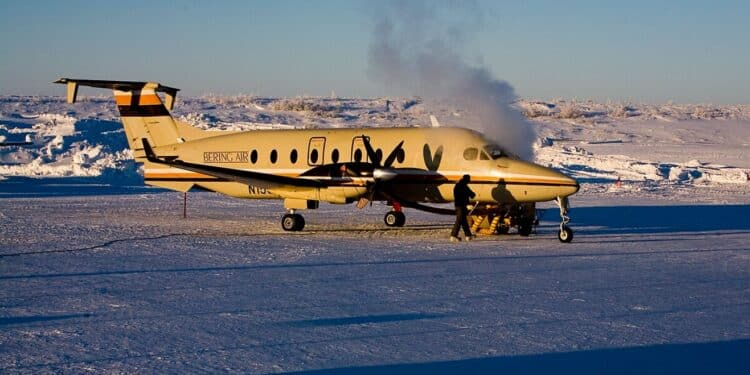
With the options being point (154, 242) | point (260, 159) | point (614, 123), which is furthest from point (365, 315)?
point (614, 123)

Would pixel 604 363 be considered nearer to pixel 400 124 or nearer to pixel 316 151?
pixel 316 151

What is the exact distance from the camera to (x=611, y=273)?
15.1 metres

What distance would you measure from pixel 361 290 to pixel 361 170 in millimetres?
8132

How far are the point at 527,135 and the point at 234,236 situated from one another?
7499mm

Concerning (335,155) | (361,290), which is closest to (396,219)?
(335,155)

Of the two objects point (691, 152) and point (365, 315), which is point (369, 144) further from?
point (691, 152)

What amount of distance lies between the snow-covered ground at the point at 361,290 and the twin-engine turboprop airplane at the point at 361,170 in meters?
0.94

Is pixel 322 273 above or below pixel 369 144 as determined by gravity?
below

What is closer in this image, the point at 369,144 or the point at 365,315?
the point at 365,315

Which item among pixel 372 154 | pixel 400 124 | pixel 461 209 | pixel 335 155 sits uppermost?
pixel 400 124

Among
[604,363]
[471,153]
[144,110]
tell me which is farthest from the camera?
[144,110]

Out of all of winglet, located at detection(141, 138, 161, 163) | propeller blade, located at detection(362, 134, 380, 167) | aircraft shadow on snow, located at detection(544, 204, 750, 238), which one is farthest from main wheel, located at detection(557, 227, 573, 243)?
winglet, located at detection(141, 138, 161, 163)

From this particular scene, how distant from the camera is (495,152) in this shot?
20.8m

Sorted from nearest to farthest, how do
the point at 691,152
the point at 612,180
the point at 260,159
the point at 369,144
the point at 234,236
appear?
the point at 234,236
the point at 369,144
the point at 260,159
the point at 612,180
the point at 691,152
